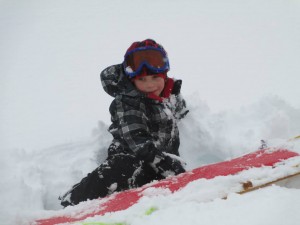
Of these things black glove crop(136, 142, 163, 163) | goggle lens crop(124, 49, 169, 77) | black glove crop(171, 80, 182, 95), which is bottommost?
black glove crop(136, 142, 163, 163)

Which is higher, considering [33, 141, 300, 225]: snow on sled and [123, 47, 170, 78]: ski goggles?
[123, 47, 170, 78]: ski goggles

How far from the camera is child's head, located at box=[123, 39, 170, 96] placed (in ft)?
6.73

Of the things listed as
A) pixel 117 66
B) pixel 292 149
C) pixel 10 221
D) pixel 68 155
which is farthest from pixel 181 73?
pixel 10 221

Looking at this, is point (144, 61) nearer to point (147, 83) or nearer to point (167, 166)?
point (147, 83)

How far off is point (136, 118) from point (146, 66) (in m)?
0.35

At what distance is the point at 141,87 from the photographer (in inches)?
81.7

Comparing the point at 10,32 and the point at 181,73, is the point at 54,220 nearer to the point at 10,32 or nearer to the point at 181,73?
the point at 10,32

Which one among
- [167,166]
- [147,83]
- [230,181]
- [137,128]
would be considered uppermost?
[147,83]

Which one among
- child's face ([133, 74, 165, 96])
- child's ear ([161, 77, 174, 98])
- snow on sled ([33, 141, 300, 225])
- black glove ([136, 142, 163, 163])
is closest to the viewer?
snow on sled ([33, 141, 300, 225])

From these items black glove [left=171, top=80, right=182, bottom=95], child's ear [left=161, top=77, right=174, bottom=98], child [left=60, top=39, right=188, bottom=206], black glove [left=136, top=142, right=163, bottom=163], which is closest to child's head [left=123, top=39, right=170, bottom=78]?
child [left=60, top=39, right=188, bottom=206]

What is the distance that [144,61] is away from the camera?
2041 mm

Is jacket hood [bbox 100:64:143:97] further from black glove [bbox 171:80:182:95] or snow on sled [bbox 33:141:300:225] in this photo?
snow on sled [bbox 33:141:300:225]

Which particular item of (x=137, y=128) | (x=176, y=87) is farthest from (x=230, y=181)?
(x=176, y=87)

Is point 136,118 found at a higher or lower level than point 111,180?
higher
